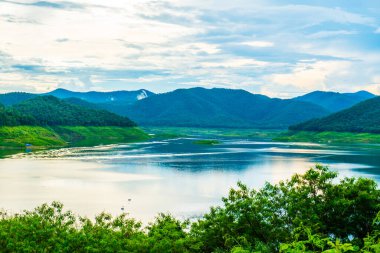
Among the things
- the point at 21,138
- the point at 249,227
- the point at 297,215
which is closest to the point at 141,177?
the point at 249,227

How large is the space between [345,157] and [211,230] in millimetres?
125483

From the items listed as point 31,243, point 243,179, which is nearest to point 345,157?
point 243,179

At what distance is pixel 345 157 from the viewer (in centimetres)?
14812

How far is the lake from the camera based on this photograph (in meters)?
69.6

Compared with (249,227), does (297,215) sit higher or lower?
higher

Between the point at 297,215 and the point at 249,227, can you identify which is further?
the point at 249,227

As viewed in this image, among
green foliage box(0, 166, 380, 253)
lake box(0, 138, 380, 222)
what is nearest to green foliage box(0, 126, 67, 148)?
lake box(0, 138, 380, 222)

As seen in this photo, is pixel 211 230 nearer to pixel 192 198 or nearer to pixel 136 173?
pixel 192 198

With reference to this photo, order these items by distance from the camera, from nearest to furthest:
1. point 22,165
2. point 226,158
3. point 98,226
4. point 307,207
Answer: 1. point 307,207
2. point 98,226
3. point 22,165
4. point 226,158

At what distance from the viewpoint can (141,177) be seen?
102 m

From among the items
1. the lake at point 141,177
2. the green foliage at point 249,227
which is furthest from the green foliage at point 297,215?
the lake at point 141,177

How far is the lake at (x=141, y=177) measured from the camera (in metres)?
69.6

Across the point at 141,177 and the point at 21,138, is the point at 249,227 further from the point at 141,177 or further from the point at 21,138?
the point at 21,138

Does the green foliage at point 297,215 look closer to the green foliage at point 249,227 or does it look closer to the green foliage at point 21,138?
the green foliage at point 249,227
